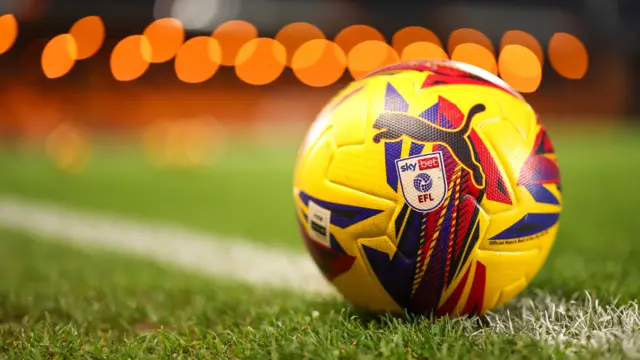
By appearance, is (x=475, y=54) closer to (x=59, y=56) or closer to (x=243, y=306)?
(x=59, y=56)

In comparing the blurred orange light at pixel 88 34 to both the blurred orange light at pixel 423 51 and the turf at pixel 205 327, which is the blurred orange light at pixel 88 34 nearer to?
the blurred orange light at pixel 423 51

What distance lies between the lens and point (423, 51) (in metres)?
35.2

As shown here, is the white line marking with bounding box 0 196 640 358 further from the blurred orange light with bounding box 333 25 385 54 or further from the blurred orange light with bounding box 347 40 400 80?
the blurred orange light with bounding box 347 40 400 80

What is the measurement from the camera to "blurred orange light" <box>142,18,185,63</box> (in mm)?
31314

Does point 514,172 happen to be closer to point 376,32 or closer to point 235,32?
point 376,32

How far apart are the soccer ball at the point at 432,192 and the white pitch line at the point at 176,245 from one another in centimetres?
127

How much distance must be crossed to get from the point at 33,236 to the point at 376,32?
89.7 feet

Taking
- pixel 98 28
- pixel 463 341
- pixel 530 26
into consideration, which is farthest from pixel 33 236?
pixel 530 26

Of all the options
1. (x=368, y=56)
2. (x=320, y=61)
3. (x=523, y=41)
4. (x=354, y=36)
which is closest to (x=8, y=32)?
(x=354, y=36)

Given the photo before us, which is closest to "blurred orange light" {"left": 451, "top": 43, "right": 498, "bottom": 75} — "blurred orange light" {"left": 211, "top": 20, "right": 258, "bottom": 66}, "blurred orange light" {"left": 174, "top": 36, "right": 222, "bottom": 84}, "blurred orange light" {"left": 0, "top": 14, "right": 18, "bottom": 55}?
"blurred orange light" {"left": 211, "top": 20, "right": 258, "bottom": 66}

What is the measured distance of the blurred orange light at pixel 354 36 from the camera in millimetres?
31828

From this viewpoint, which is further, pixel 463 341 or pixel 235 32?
pixel 235 32

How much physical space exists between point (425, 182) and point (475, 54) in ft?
114

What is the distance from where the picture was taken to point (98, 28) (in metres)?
27.5
